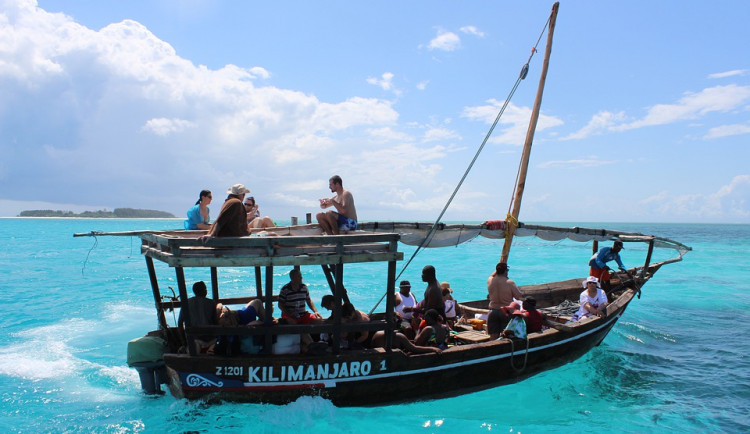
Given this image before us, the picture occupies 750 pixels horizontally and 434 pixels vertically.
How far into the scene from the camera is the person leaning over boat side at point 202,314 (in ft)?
23.1

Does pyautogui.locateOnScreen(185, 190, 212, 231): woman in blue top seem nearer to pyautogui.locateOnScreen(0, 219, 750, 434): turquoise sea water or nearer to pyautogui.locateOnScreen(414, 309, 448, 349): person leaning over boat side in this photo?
pyautogui.locateOnScreen(0, 219, 750, 434): turquoise sea water

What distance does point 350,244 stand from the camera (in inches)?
273

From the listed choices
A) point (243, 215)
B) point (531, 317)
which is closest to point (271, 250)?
point (243, 215)

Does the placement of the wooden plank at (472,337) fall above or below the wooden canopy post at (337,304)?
below

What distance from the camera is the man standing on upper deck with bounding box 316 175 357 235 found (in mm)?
7969

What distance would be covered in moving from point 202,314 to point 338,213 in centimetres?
265

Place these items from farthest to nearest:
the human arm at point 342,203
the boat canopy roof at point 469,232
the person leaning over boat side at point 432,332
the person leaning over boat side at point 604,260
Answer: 1. the person leaning over boat side at point 604,260
2. the boat canopy roof at point 469,232
3. the person leaning over boat side at point 432,332
4. the human arm at point 342,203

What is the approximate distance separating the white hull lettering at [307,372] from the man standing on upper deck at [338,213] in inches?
84.8

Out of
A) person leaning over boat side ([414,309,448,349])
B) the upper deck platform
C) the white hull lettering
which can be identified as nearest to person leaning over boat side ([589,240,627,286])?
person leaning over boat side ([414,309,448,349])

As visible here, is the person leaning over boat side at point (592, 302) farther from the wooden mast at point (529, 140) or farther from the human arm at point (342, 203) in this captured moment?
the human arm at point (342, 203)

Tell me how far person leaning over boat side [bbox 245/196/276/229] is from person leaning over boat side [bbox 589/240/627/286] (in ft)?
27.9

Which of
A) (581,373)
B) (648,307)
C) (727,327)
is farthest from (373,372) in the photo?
(648,307)

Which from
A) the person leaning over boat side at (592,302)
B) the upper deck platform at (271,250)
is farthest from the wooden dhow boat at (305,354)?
Result: the person leaning over boat side at (592,302)

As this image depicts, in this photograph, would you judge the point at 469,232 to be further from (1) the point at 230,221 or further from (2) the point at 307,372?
(1) the point at 230,221
